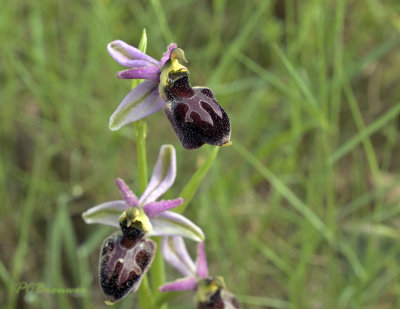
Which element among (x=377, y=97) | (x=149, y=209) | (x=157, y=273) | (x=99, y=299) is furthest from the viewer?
(x=377, y=97)

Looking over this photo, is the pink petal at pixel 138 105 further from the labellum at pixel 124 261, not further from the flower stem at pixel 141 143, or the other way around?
the labellum at pixel 124 261

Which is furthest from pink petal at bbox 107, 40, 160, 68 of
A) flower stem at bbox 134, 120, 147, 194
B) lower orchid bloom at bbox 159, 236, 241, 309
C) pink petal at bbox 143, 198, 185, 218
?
lower orchid bloom at bbox 159, 236, 241, 309

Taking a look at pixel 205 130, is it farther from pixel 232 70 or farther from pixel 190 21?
pixel 190 21

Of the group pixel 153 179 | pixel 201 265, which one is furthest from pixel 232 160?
pixel 153 179

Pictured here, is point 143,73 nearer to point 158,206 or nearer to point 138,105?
point 138,105

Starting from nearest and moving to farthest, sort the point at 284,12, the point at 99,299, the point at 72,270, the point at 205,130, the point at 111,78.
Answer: the point at 205,130 < the point at 72,270 < the point at 99,299 < the point at 111,78 < the point at 284,12

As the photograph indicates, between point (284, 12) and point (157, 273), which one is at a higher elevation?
point (284, 12)

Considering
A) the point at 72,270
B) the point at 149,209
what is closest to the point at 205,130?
the point at 149,209

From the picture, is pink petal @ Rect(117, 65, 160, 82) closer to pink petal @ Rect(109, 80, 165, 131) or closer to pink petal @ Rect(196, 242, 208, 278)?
pink petal @ Rect(109, 80, 165, 131)
